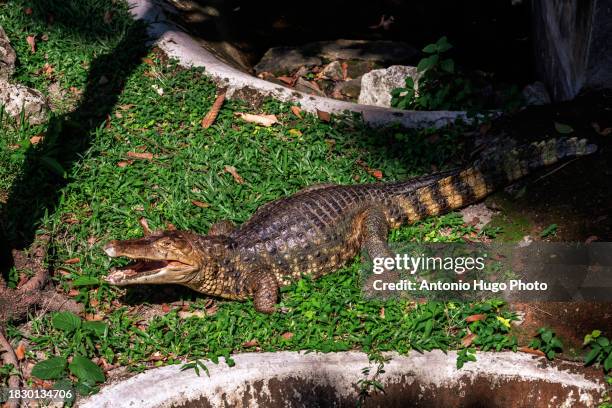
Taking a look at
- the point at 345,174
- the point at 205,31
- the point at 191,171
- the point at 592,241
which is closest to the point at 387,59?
the point at 205,31

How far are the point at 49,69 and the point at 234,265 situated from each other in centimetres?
399

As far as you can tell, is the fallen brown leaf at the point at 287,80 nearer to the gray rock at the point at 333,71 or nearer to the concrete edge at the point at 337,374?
the gray rock at the point at 333,71

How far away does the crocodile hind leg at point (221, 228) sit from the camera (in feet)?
18.8

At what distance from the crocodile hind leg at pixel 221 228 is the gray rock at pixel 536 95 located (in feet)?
11.1

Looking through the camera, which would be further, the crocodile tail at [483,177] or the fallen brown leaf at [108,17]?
the fallen brown leaf at [108,17]

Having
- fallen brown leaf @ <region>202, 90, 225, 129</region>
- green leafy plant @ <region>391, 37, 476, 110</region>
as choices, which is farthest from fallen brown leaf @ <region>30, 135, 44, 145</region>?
green leafy plant @ <region>391, 37, 476, 110</region>

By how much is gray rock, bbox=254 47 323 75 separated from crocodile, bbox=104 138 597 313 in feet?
10.9

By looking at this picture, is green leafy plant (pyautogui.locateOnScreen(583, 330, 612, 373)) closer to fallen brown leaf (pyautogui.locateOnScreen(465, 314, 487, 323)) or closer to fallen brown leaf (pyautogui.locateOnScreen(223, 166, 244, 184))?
fallen brown leaf (pyautogui.locateOnScreen(465, 314, 487, 323))

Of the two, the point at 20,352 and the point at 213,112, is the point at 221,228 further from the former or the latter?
the point at 213,112

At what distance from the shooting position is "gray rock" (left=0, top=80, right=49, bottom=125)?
7.04 meters

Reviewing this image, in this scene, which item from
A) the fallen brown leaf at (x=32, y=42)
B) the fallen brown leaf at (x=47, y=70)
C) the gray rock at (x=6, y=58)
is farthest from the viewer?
the fallen brown leaf at (x=32, y=42)

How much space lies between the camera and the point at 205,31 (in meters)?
9.27

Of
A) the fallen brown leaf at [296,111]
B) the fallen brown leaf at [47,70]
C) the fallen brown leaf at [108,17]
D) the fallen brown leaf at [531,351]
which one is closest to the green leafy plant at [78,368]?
the fallen brown leaf at [531,351]

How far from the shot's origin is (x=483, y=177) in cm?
597
